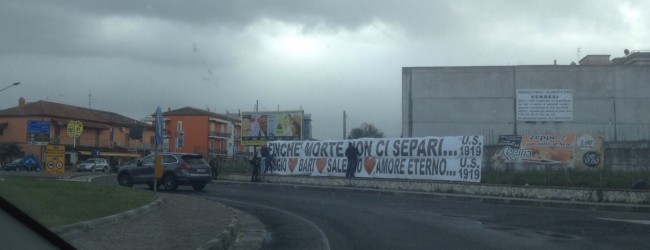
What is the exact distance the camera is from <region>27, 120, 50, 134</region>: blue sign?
31562 mm

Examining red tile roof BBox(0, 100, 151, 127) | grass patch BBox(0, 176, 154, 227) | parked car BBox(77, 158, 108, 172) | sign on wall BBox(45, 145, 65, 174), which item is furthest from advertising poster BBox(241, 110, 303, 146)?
grass patch BBox(0, 176, 154, 227)

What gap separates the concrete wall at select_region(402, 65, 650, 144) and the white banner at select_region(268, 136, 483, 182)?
803 inches

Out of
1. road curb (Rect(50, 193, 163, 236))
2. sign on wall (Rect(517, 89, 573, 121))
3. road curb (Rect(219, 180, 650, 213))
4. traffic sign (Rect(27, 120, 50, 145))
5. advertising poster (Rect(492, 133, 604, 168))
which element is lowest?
road curb (Rect(219, 180, 650, 213))

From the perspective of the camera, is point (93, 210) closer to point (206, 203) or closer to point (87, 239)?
point (87, 239)

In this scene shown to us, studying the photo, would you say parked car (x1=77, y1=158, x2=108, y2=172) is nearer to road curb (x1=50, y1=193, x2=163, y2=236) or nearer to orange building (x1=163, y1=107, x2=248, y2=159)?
orange building (x1=163, y1=107, x2=248, y2=159)

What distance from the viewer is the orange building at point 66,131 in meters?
31.8

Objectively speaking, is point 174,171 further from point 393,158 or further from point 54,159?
point 393,158

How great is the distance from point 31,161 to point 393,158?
69.9 ft

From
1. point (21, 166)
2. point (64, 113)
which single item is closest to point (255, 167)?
point (64, 113)

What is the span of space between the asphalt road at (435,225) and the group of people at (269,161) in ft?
25.3

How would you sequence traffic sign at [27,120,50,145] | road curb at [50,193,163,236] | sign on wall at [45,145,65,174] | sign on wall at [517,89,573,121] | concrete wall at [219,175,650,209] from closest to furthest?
road curb at [50,193,163,236], concrete wall at [219,175,650,209], sign on wall at [45,145,65,174], traffic sign at [27,120,50,145], sign on wall at [517,89,573,121]

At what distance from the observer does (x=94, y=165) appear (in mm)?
51438

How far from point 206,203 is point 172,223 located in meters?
5.63

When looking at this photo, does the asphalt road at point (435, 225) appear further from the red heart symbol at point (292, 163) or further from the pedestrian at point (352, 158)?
the red heart symbol at point (292, 163)
